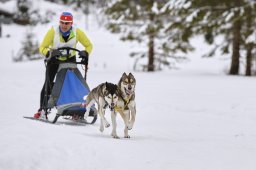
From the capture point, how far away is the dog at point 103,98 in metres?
6.73

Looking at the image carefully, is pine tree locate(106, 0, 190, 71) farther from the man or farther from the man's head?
the man's head

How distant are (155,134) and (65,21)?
266cm

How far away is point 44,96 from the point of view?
27.0 feet

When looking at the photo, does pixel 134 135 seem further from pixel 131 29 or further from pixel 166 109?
pixel 131 29

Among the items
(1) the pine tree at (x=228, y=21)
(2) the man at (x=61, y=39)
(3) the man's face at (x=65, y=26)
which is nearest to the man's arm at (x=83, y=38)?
(2) the man at (x=61, y=39)

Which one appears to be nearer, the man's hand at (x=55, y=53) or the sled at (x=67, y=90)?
the man's hand at (x=55, y=53)

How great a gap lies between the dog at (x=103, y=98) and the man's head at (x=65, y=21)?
4.27 feet

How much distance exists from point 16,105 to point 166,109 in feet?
13.1

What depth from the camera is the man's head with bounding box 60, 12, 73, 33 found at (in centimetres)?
771

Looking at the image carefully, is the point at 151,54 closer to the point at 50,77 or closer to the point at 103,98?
the point at 50,77

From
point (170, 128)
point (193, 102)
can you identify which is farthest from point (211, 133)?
point (193, 102)

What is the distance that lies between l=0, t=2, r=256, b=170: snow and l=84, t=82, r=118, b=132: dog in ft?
1.03

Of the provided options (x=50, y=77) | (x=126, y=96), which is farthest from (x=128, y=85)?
(x=50, y=77)

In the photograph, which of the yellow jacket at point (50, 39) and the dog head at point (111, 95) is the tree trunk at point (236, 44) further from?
the dog head at point (111, 95)
